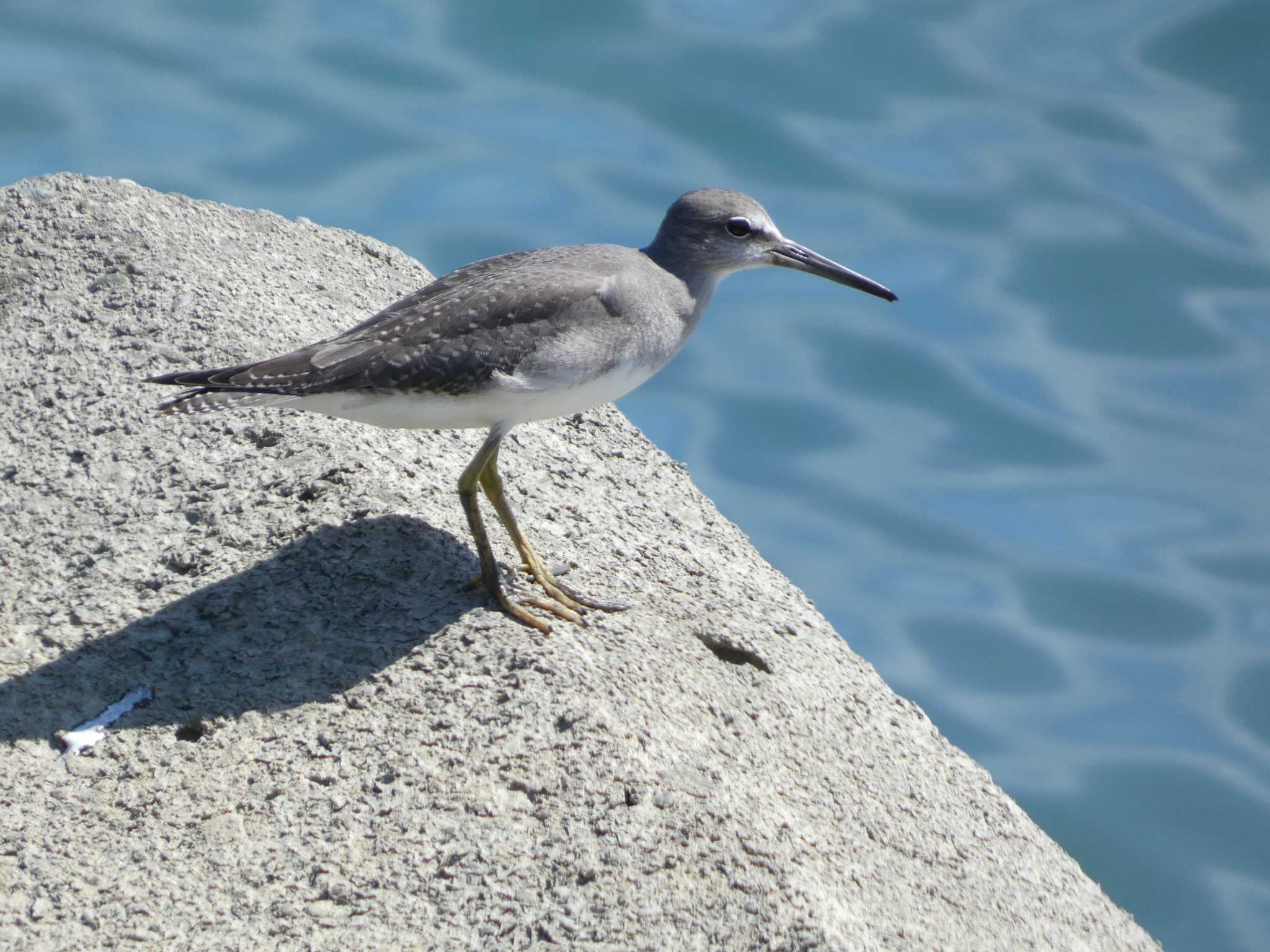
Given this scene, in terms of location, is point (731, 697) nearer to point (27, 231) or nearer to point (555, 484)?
point (555, 484)

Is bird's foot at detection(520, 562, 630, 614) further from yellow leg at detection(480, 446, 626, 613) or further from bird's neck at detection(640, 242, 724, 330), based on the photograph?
bird's neck at detection(640, 242, 724, 330)

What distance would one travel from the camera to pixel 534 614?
427cm

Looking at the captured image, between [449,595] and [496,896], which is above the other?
[449,595]

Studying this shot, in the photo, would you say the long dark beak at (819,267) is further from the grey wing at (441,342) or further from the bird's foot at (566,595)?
the bird's foot at (566,595)

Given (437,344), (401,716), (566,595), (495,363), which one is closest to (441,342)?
(437,344)

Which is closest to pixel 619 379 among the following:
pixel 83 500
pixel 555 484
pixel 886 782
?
pixel 555 484

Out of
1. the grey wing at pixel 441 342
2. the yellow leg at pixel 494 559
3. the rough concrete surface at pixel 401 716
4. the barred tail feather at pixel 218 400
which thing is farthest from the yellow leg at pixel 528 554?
the barred tail feather at pixel 218 400

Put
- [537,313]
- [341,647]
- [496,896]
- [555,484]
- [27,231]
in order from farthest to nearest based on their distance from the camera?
1. [27,231]
2. [555,484]
3. [537,313]
4. [341,647]
5. [496,896]

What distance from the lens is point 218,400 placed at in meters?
4.25

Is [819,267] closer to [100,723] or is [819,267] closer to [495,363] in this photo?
[495,363]

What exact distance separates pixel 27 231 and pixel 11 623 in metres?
2.25

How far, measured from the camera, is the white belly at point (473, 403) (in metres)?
4.27

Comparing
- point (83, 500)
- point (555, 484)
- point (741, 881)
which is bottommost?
point (741, 881)

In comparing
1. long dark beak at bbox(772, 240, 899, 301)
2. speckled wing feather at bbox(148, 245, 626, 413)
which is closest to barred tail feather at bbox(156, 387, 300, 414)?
speckled wing feather at bbox(148, 245, 626, 413)
